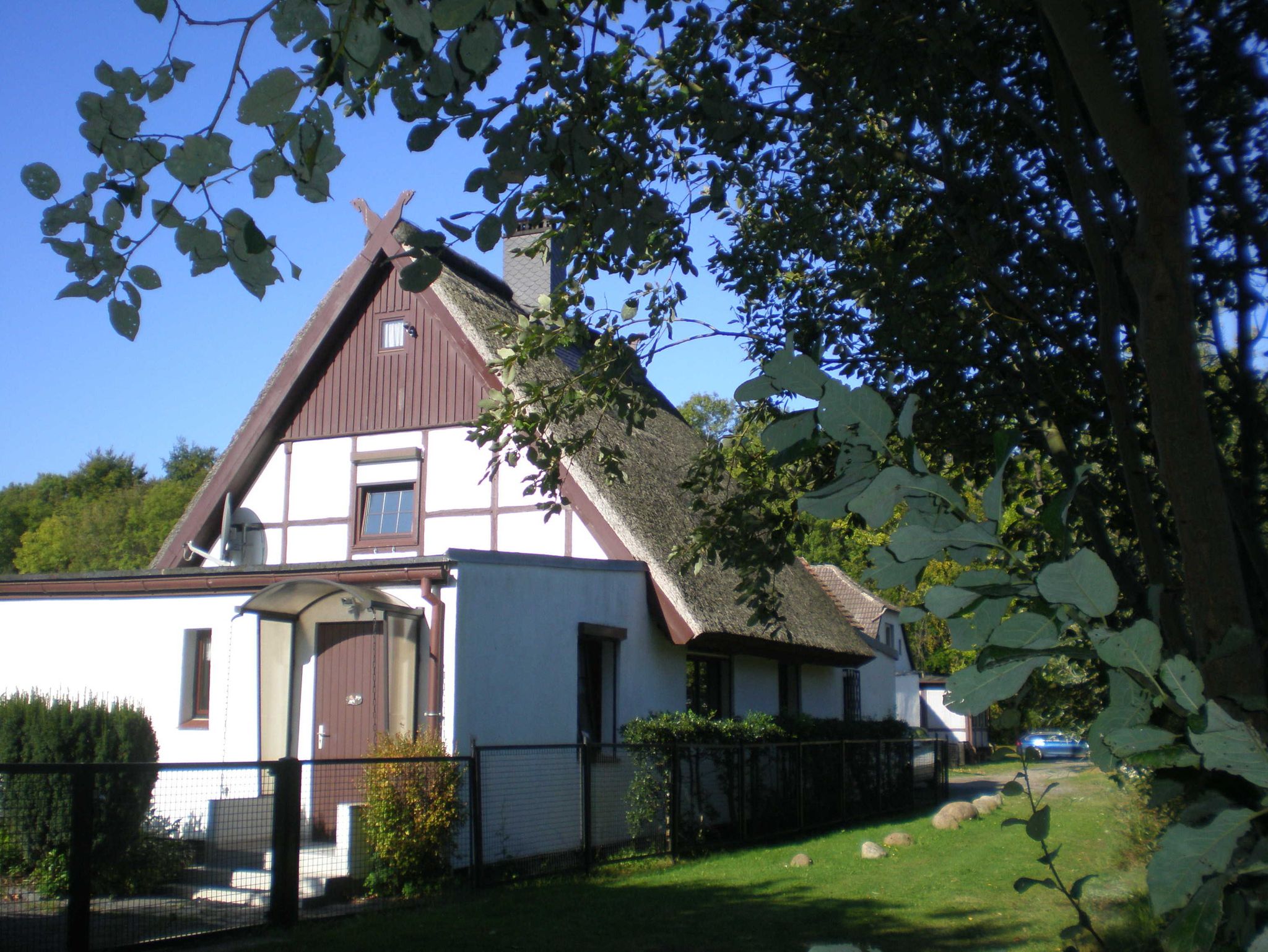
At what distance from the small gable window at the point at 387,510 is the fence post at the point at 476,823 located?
604 cm

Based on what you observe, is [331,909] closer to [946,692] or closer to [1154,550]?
[1154,550]

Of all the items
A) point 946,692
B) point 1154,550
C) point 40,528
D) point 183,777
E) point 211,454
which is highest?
point 211,454

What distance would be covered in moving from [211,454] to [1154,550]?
71339mm

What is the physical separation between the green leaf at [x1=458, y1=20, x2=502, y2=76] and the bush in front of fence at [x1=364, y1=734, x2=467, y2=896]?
27.1ft

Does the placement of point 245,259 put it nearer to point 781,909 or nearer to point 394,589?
point 781,909

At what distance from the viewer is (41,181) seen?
100 inches

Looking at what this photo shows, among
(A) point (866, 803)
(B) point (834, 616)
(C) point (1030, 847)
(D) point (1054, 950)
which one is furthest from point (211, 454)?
(D) point (1054, 950)

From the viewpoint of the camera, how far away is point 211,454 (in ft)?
228

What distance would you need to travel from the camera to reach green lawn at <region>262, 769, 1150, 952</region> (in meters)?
8.00

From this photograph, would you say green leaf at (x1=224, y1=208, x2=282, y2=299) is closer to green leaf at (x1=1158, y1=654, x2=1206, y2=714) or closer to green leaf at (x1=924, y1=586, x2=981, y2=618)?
green leaf at (x1=924, y1=586, x2=981, y2=618)

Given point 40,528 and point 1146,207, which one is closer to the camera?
point 1146,207

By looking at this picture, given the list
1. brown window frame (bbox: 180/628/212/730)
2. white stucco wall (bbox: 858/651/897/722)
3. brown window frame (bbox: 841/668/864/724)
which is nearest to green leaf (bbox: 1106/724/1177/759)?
brown window frame (bbox: 180/628/212/730)

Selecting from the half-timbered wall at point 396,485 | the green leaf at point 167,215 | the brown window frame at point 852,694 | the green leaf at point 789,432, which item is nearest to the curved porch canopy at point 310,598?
the half-timbered wall at point 396,485

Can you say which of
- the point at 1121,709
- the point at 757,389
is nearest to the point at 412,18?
the point at 757,389
